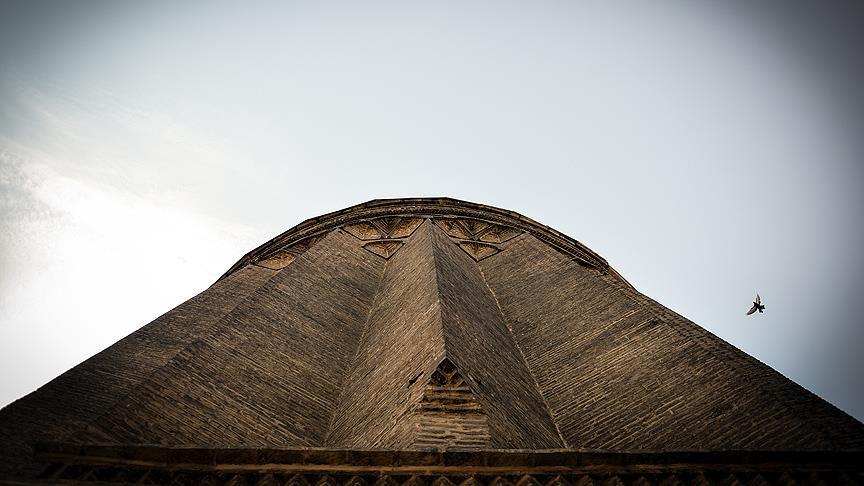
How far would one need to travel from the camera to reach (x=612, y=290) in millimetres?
9898

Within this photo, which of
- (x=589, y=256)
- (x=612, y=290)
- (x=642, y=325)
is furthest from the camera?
(x=589, y=256)

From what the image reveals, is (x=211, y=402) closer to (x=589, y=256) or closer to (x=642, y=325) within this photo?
(x=642, y=325)

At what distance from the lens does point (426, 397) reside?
544 cm

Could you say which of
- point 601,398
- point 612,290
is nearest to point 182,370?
point 601,398

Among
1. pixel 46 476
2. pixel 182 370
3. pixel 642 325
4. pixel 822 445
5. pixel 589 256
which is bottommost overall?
pixel 46 476

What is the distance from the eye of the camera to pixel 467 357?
6.54 meters

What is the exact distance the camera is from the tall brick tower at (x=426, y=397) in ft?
14.0

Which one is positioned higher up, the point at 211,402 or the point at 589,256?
the point at 589,256

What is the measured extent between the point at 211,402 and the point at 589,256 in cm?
1120

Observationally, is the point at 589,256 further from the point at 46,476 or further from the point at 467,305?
the point at 46,476

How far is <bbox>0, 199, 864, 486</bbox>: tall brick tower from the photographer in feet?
14.0

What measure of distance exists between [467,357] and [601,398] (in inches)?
63.5

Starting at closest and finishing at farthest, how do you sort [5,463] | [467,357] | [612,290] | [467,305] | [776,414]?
1. [5,463]
2. [776,414]
3. [467,357]
4. [467,305]
5. [612,290]

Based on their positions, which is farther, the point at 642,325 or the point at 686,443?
the point at 642,325
